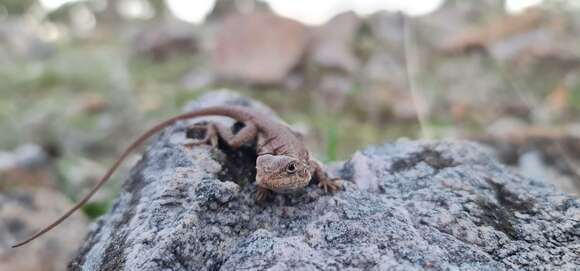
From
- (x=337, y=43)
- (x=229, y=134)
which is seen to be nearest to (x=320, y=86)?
(x=337, y=43)

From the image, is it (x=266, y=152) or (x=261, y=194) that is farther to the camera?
(x=266, y=152)

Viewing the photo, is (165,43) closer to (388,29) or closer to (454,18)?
(388,29)

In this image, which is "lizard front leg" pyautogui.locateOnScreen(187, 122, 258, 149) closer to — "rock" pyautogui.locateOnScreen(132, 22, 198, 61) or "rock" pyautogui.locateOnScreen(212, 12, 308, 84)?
"rock" pyautogui.locateOnScreen(212, 12, 308, 84)

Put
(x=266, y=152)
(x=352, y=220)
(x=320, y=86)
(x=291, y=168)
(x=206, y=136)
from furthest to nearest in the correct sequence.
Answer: (x=320, y=86)
(x=206, y=136)
(x=266, y=152)
(x=291, y=168)
(x=352, y=220)

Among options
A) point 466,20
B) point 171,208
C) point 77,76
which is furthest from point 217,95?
point 466,20

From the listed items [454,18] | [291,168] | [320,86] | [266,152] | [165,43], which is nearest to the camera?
[291,168]
